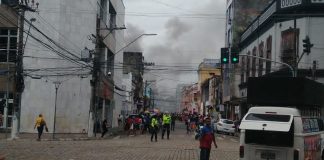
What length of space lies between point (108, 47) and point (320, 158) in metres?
41.6

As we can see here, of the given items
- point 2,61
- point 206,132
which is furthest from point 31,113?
point 206,132

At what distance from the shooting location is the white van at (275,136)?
15.4 m

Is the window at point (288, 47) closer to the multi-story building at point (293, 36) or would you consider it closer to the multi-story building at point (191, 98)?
the multi-story building at point (293, 36)

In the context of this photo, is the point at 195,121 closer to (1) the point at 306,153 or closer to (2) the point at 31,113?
(2) the point at 31,113

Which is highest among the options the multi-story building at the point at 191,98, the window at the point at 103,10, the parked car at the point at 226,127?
the window at the point at 103,10

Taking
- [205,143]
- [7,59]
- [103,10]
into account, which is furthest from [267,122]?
[103,10]

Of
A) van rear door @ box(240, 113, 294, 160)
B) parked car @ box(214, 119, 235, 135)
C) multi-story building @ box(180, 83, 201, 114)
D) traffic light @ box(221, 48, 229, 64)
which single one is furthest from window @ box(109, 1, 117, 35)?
multi-story building @ box(180, 83, 201, 114)

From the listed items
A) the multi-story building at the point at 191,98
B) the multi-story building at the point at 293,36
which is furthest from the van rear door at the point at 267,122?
the multi-story building at the point at 191,98

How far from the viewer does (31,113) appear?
145ft

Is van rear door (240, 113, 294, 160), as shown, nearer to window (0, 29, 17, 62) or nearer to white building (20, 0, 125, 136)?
white building (20, 0, 125, 136)

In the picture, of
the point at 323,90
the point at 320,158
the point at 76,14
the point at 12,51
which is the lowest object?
the point at 320,158

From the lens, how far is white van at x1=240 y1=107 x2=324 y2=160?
15.4 m

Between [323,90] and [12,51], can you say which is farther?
[12,51]

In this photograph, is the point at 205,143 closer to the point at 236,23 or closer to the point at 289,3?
the point at 289,3
